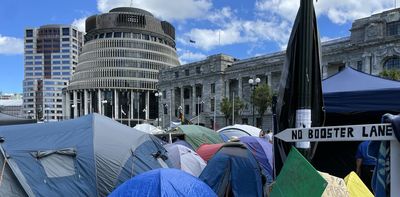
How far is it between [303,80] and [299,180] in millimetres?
1950

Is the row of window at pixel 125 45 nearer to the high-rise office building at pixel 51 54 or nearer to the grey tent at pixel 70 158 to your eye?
the high-rise office building at pixel 51 54

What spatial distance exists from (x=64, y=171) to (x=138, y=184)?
3599 mm

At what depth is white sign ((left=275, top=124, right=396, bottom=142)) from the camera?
2.75m

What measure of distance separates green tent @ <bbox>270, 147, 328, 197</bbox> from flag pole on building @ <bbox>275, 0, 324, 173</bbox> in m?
1.24

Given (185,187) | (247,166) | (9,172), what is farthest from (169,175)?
(9,172)

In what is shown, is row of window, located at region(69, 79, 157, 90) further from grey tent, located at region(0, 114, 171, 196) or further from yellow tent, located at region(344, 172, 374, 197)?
yellow tent, located at region(344, 172, 374, 197)

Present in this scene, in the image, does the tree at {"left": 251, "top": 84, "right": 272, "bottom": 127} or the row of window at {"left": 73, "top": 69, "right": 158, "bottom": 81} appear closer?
the tree at {"left": 251, "top": 84, "right": 272, "bottom": 127}

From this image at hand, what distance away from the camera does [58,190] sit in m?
7.85

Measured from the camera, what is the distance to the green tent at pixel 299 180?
3.04 metres

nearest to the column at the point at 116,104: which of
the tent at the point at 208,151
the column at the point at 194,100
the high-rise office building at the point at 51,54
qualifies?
the column at the point at 194,100

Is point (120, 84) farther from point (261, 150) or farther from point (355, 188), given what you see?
point (355, 188)

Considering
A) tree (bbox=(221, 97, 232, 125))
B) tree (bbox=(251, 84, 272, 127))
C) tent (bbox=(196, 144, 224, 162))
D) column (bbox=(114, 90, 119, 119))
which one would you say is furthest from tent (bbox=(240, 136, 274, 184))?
column (bbox=(114, 90, 119, 119))

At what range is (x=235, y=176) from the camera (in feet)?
26.4

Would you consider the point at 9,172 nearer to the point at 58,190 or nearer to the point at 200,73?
the point at 58,190
